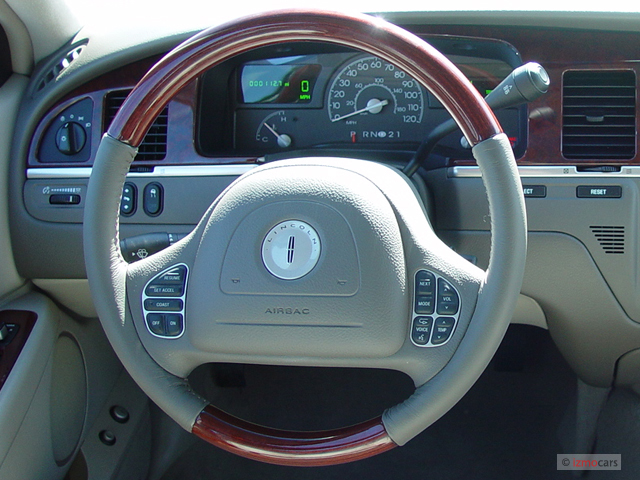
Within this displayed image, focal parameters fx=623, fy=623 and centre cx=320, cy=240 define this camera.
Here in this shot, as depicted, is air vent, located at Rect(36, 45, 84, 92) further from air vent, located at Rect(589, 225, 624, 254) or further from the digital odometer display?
air vent, located at Rect(589, 225, 624, 254)

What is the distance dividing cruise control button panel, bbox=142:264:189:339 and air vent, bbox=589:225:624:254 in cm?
97

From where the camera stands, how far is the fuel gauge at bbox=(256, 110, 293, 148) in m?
1.70

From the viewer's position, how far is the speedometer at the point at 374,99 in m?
1.62

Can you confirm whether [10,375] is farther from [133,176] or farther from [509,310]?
[509,310]

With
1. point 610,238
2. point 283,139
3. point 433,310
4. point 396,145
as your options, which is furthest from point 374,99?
point 433,310

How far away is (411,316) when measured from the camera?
1.01 metres

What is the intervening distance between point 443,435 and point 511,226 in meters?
1.36

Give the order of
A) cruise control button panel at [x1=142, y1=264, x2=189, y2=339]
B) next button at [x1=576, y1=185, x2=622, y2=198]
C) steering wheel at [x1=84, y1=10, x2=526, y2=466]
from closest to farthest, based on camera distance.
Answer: steering wheel at [x1=84, y1=10, x2=526, y2=466] → cruise control button panel at [x1=142, y1=264, x2=189, y2=339] → next button at [x1=576, y1=185, x2=622, y2=198]

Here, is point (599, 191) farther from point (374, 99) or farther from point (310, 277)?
point (310, 277)

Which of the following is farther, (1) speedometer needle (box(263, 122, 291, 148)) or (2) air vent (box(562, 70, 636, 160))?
(1) speedometer needle (box(263, 122, 291, 148))

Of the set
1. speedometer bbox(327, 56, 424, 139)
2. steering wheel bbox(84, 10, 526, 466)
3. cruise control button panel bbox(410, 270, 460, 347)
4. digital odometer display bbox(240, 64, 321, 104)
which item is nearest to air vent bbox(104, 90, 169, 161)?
digital odometer display bbox(240, 64, 321, 104)

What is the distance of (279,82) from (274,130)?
129 mm

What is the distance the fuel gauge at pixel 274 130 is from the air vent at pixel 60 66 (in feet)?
1.75

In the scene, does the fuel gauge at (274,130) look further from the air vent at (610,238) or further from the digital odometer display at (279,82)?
the air vent at (610,238)
